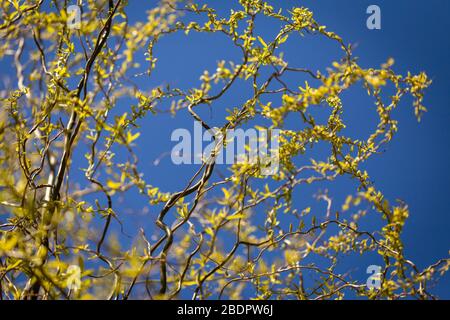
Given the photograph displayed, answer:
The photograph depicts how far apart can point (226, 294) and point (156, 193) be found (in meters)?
0.83

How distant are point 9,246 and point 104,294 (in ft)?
2.30

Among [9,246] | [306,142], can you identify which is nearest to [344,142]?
[306,142]

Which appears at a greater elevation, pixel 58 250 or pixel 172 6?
pixel 172 6

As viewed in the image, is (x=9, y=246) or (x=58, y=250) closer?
(x=9, y=246)

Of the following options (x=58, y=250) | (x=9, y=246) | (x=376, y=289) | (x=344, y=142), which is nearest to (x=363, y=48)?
(x=344, y=142)

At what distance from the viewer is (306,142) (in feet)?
6.12

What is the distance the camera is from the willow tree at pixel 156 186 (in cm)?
150

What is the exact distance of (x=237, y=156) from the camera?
5.32 ft

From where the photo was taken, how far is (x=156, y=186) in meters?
1.65

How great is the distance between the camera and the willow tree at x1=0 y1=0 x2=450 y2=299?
Answer: 4.93ft
